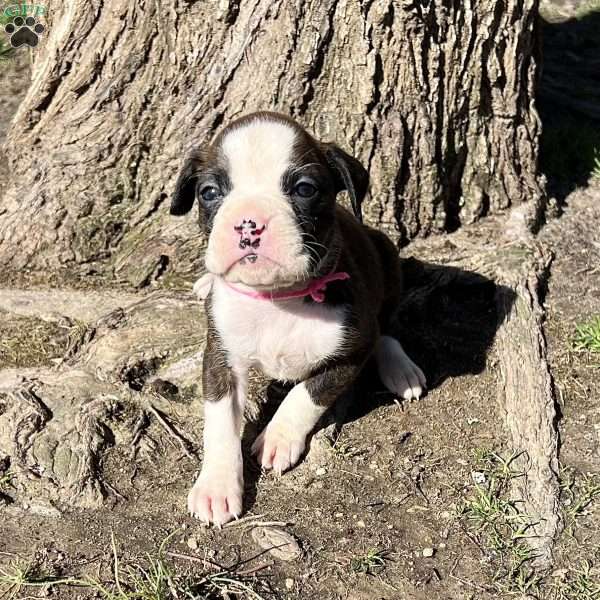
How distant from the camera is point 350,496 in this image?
3.85m

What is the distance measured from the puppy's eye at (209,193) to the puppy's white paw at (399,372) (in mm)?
1477

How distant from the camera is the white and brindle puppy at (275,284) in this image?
130 inches

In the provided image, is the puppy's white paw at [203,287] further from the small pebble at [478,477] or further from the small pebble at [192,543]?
the small pebble at [478,477]

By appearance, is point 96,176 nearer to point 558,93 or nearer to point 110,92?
point 110,92

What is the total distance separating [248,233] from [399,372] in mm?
1582

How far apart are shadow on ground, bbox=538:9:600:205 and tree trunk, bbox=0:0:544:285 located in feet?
3.45

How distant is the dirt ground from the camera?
3.43 metres

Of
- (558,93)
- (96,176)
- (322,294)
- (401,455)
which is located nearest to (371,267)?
(322,294)

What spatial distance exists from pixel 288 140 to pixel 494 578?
6.31 feet

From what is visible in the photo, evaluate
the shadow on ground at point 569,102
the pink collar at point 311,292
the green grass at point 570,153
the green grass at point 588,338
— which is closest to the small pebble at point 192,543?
the pink collar at point 311,292

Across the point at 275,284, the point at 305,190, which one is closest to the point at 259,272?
the point at 275,284

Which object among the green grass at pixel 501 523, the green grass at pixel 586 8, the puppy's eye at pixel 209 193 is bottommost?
the green grass at pixel 501 523

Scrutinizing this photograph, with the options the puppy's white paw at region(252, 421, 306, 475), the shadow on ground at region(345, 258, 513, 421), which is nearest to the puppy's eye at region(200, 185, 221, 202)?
the puppy's white paw at region(252, 421, 306, 475)

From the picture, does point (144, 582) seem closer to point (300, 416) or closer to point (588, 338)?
point (300, 416)
